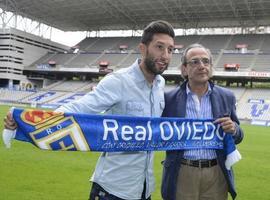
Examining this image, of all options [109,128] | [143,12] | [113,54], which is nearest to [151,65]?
[109,128]

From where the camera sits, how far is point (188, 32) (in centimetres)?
6038

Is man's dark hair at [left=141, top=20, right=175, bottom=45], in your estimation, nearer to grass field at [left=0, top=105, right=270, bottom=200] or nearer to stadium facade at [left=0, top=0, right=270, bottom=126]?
grass field at [left=0, top=105, right=270, bottom=200]

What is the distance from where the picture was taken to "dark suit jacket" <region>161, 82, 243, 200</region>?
3957mm

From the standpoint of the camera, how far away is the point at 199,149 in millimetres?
4098

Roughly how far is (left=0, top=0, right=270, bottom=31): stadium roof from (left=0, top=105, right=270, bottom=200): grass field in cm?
3924

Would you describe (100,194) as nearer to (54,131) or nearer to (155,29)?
(54,131)

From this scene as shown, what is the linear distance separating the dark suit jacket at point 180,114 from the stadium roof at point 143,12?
4531cm

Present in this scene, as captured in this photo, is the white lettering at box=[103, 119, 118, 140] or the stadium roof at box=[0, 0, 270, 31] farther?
the stadium roof at box=[0, 0, 270, 31]

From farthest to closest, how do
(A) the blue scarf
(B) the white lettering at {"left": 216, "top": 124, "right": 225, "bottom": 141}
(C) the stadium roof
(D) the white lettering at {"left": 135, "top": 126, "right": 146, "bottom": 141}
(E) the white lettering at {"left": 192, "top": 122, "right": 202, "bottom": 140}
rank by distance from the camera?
(C) the stadium roof
(B) the white lettering at {"left": 216, "top": 124, "right": 225, "bottom": 141}
(E) the white lettering at {"left": 192, "top": 122, "right": 202, "bottom": 140}
(D) the white lettering at {"left": 135, "top": 126, "right": 146, "bottom": 141}
(A) the blue scarf

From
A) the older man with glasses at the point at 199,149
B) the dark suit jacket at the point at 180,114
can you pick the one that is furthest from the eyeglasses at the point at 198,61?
the dark suit jacket at the point at 180,114

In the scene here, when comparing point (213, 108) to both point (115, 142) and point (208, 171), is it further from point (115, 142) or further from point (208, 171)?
point (115, 142)

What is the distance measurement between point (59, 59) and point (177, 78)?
19658mm

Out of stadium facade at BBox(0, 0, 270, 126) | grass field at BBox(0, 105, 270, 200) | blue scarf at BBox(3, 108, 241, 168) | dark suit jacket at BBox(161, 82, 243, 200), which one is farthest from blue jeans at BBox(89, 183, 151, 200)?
stadium facade at BBox(0, 0, 270, 126)

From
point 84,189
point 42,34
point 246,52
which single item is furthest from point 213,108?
point 42,34
